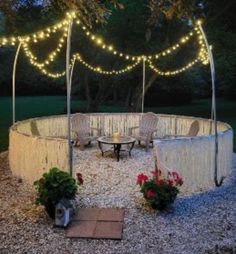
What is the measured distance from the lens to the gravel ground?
17.1 feet

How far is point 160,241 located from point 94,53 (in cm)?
1464

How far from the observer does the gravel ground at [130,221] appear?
522 centimetres

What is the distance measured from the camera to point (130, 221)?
19.8 feet

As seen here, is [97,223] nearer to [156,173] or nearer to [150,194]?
[150,194]

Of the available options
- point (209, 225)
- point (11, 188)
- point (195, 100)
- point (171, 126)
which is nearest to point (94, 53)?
point (171, 126)

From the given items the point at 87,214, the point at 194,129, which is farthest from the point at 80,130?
the point at 87,214

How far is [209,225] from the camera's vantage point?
5938 mm

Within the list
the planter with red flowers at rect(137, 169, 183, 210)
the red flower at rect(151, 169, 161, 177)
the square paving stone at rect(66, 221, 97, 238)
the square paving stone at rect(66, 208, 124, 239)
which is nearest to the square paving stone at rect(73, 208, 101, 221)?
the square paving stone at rect(66, 208, 124, 239)

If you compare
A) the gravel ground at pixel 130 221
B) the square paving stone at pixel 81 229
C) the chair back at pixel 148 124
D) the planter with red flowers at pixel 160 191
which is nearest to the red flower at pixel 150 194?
the planter with red flowers at pixel 160 191

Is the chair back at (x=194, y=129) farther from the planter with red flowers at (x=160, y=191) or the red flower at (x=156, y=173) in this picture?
the planter with red flowers at (x=160, y=191)

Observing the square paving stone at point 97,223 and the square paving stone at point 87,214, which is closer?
the square paving stone at point 97,223

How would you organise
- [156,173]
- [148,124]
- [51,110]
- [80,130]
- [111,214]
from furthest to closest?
1. [51,110]
2. [148,124]
3. [80,130]
4. [156,173]
5. [111,214]

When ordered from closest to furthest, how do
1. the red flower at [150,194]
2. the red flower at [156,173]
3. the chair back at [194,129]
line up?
the red flower at [150,194] < the red flower at [156,173] < the chair back at [194,129]

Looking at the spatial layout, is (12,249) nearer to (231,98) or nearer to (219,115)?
(219,115)
